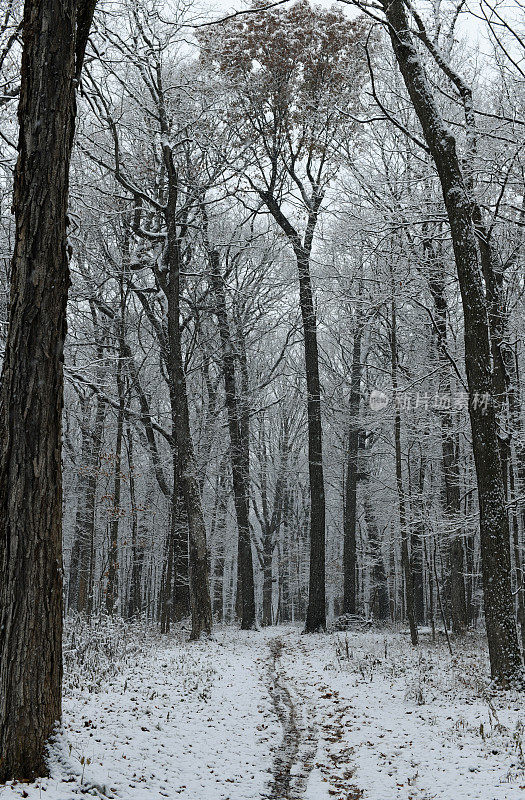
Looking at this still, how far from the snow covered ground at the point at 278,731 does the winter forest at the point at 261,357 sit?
0.13ft

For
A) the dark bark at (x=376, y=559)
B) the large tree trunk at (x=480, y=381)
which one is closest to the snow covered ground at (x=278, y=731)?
Result: the large tree trunk at (x=480, y=381)

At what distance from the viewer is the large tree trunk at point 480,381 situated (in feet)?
24.3

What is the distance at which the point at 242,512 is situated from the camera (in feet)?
59.1

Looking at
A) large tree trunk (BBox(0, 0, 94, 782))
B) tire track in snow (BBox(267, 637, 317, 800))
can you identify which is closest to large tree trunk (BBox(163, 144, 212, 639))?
tire track in snow (BBox(267, 637, 317, 800))

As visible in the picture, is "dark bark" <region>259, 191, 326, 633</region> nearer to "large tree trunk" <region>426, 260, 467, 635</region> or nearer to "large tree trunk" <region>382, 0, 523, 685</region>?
"large tree trunk" <region>426, 260, 467, 635</region>

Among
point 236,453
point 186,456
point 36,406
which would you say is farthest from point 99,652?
point 236,453

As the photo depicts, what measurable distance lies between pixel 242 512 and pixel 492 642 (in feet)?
36.7

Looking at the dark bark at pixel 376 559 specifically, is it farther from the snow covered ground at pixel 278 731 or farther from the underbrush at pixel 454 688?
the snow covered ground at pixel 278 731

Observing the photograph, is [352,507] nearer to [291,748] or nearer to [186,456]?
[186,456]

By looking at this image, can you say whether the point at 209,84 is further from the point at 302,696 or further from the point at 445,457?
the point at 302,696

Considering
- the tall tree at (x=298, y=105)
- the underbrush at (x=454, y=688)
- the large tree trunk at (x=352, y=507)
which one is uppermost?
the tall tree at (x=298, y=105)

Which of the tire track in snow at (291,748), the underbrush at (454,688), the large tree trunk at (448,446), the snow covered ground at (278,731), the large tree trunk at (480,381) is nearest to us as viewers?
the snow covered ground at (278,731)

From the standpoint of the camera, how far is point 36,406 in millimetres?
4035

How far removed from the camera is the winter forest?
4137mm
